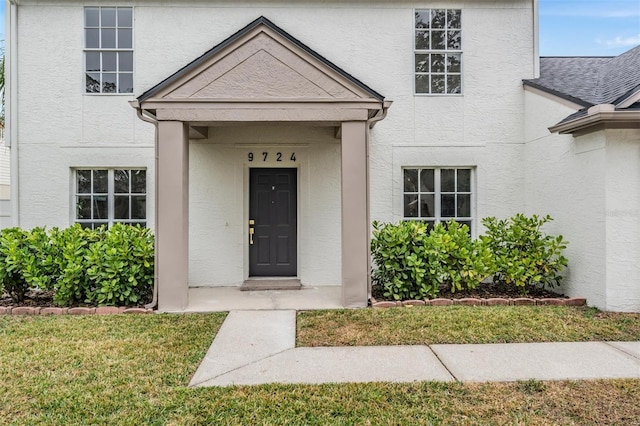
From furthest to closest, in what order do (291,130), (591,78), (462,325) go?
(591,78)
(291,130)
(462,325)

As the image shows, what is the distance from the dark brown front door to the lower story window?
226 centimetres

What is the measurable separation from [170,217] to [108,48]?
4348 mm

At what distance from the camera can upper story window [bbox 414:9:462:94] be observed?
8.58m

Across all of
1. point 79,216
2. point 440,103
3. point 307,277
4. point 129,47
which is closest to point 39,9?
point 129,47

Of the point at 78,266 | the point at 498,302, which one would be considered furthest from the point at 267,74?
the point at 498,302

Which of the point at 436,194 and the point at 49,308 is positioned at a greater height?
the point at 436,194

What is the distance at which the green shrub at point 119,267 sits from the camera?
21.1 ft

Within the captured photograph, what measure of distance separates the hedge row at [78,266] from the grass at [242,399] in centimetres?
188

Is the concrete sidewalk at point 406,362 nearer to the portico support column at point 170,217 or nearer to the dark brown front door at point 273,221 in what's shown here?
the portico support column at point 170,217

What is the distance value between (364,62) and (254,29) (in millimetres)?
2794

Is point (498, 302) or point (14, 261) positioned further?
point (498, 302)

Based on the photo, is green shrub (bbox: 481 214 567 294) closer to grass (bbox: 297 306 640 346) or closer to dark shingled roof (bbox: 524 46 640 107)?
grass (bbox: 297 306 640 346)

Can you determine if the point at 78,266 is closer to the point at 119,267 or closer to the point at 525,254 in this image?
the point at 119,267

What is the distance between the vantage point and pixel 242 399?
3.62 metres
